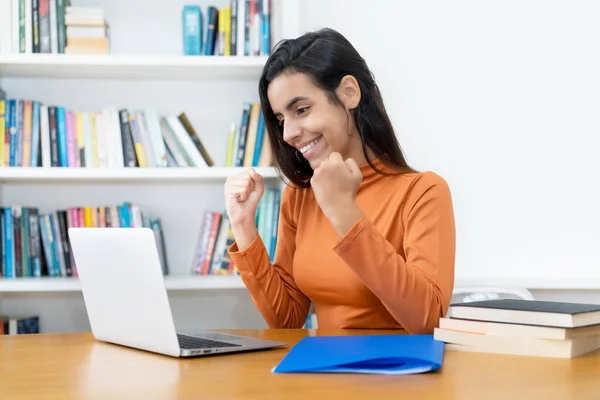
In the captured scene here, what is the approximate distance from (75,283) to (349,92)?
136 cm

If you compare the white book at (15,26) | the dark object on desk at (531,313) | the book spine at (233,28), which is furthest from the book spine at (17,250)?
the dark object on desk at (531,313)

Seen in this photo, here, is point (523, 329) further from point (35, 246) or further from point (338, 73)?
point (35, 246)

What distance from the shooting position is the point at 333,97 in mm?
1716

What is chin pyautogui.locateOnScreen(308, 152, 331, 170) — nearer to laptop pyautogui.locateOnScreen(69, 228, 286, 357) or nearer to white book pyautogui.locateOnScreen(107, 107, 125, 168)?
laptop pyautogui.locateOnScreen(69, 228, 286, 357)

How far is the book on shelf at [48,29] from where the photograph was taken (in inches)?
104

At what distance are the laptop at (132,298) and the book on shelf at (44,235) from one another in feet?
4.66

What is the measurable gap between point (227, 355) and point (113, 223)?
1.69m

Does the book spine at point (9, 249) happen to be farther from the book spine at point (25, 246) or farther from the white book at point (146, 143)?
the white book at point (146, 143)

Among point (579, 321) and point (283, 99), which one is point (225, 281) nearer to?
point (283, 99)

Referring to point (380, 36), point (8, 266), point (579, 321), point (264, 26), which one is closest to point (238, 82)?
point (264, 26)

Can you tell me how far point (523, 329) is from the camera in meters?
1.12

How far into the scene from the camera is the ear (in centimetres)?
173

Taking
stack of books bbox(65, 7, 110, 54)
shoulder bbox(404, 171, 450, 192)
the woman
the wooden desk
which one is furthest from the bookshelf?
the wooden desk

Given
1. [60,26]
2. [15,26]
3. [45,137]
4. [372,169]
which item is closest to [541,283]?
[372,169]
